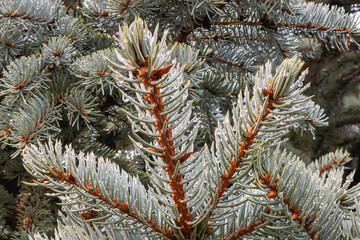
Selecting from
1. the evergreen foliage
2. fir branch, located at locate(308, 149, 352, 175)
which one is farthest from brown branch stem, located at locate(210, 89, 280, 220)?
fir branch, located at locate(308, 149, 352, 175)

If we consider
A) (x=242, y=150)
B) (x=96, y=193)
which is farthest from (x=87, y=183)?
(x=242, y=150)

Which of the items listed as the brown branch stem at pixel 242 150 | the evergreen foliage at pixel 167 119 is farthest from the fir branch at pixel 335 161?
the brown branch stem at pixel 242 150

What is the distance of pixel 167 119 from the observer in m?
0.26

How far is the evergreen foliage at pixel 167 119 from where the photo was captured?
0.86 feet

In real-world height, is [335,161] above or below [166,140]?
above

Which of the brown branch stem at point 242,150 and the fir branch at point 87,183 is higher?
the brown branch stem at point 242,150

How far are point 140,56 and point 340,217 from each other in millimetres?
206

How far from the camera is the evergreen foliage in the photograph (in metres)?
0.26

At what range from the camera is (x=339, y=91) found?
180cm

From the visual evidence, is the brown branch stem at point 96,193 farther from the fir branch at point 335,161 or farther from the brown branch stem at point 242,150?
the fir branch at point 335,161

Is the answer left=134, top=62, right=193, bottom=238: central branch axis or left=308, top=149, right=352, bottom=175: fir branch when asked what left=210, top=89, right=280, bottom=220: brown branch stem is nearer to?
left=134, top=62, right=193, bottom=238: central branch axis

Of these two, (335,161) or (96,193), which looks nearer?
(96,193)

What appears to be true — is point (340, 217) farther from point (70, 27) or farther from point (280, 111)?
point (70, 27)

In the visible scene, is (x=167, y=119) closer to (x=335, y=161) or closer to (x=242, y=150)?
(x=242, y=150)
